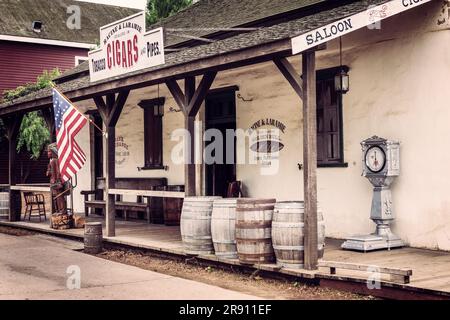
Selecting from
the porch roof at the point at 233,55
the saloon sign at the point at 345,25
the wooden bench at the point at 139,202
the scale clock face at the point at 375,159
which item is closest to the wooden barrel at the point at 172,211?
the wooden bench at the point at 139,202

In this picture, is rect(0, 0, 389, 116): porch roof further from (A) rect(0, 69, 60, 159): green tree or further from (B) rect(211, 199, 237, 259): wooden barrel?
(A) rect(0, 69, 60, 159): green tree

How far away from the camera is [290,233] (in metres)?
7.61

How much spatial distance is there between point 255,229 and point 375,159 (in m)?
2.48

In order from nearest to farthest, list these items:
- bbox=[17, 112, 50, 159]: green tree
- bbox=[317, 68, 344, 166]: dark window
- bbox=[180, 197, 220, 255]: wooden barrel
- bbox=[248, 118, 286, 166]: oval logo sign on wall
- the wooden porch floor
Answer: the wooden porch floor < bbox=[180, 197, 220, 255]: wooden barrel < bbox=[317, 68, 344, 166]: dark window < bbox=[248, 118, 286, 166]: oval logo sign on wall < bbox=[17, 112, 50, 159]: green tree

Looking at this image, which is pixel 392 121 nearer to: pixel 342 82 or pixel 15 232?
pixel 342 82

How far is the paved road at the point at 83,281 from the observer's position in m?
7.15

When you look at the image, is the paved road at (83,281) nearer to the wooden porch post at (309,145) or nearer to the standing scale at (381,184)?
the wooden porch post at (309,145)

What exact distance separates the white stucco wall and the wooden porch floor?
20.4 inches

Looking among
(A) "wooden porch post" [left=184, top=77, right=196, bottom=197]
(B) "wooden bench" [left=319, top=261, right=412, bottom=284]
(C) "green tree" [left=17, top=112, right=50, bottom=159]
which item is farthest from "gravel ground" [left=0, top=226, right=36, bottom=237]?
(C) "green tree" [left=17, top=112, right=50, bottom=159]

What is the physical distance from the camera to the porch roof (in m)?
7.83

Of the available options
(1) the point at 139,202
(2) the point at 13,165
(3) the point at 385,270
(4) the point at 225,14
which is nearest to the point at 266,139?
(4) the point at 225,14

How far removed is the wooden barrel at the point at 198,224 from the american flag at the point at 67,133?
3902mm

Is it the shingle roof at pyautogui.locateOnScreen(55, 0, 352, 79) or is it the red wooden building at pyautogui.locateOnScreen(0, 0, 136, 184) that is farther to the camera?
the red wooden building at pyautogui.locateOnScreen(0, 0, 136, 184)
